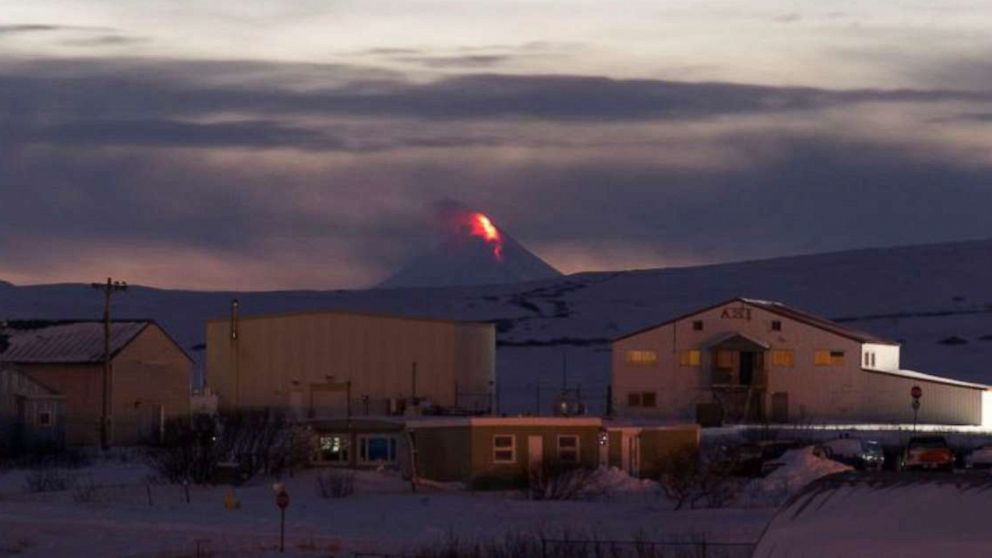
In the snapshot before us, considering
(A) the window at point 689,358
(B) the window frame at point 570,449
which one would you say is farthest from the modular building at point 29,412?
(A) the window at point 689,358

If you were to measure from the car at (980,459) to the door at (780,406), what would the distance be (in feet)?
68.3

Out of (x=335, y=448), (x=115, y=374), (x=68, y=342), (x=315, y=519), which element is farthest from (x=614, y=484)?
(x=68, y=342)

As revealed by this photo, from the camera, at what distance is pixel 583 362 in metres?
116

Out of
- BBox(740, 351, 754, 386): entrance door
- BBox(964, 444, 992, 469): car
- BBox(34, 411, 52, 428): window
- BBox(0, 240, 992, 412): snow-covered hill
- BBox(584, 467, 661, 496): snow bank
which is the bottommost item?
BBox(584, 467, 661, 496): snow bank

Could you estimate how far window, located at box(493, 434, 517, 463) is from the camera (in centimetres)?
5359

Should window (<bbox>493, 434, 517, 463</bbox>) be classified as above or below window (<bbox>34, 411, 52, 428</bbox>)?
below

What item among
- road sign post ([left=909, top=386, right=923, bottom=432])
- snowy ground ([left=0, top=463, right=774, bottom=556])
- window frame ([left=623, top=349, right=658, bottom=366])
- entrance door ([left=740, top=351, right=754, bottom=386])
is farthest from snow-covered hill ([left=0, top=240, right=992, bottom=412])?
snowy ground ([left=0, top=463, right=774, bottom=556])

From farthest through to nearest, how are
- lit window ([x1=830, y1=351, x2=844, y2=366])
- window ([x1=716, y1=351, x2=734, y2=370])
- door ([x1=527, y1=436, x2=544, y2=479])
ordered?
window ([x1=716, y1=351, x2=734, y2=370]), lit window ([x1=830, y1=351, x2=844, y2=366]), door ([x1=527, y1=436, x2=544, y2=479])

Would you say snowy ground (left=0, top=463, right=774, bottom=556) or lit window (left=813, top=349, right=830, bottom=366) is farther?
lit window (left=813, top=349, right=830, bottom=366)

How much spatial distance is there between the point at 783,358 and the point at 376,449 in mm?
22864

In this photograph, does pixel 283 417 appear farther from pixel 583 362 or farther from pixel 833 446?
pixel 583 362

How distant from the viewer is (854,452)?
2186 inches

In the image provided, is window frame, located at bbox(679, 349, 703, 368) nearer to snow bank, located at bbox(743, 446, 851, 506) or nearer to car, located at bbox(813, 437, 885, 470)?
car, located at bbox(813, 437, 885, 470)

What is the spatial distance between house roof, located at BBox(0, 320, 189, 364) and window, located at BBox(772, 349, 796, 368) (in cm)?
2129
